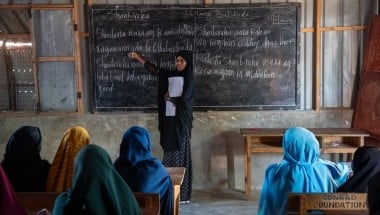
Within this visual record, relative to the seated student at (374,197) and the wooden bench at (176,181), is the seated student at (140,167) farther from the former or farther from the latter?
the seated student at (374,197)

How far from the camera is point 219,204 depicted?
15.8ft

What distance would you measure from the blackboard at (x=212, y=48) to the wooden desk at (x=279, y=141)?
1.48ft

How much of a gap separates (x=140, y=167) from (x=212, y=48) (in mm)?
2825

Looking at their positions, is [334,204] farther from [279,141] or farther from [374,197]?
[279,141]

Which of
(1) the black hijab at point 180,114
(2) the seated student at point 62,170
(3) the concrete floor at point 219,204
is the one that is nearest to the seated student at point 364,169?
(2) the seated student at point 62,170

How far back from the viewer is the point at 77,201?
1.63m

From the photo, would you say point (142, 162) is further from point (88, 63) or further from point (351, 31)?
point (351, 31)

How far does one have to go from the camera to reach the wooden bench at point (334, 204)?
7.30 feet

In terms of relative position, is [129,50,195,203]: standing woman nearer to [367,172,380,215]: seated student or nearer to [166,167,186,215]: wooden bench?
[166,167,186,215]: wooden bench

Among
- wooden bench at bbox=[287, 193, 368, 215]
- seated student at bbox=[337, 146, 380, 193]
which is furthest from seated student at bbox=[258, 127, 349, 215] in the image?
wooden bench at bbox=[287, 193, 368, 215]

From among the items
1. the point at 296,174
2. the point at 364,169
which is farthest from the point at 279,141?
the point at 364,169

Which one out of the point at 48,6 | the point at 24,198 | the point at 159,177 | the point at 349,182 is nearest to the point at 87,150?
the point at 24,198

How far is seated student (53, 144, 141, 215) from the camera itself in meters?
1.63

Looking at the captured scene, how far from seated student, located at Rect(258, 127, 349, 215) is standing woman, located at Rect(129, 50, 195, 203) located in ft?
6.49
